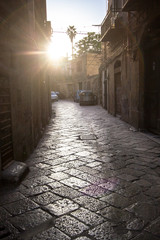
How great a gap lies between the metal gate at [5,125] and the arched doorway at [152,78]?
4629 mm

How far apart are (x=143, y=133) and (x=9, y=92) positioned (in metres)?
4.69

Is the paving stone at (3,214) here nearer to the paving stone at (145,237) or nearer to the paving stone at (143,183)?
the paving stone at (145,237)

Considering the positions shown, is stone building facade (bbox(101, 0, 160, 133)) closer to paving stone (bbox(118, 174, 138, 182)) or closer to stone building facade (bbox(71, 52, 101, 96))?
paving stone (bbox(118, 174, 138, 182))

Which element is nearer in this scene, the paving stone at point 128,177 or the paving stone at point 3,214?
the paving stone at point 3,214

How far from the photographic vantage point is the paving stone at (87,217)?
221 cm

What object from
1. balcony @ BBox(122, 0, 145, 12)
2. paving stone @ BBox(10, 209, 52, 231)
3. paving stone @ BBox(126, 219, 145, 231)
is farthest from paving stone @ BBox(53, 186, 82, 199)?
balcony @ BBox(122, 0, 145, 12)

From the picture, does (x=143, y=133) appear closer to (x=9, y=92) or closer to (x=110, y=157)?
(x=110, y=157)

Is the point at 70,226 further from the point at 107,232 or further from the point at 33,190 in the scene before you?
the point at 33,190

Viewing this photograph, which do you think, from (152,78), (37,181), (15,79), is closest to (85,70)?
(152,78)

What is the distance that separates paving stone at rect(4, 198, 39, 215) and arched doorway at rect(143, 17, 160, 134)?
16.5 feet

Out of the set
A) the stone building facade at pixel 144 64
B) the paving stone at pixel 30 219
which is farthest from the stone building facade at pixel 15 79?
the stone building facade at pixel 144 64

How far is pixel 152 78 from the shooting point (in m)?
7.04

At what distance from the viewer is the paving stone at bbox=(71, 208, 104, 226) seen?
2211 mm

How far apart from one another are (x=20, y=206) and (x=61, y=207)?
A: 0.48 m
